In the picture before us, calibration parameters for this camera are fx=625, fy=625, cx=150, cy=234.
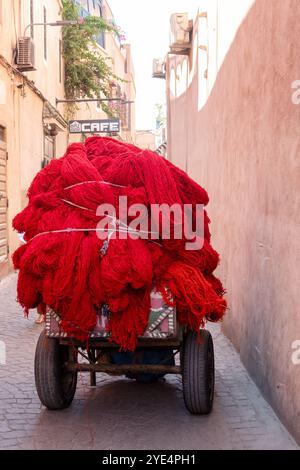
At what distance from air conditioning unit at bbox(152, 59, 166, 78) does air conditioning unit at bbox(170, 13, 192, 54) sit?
783cm

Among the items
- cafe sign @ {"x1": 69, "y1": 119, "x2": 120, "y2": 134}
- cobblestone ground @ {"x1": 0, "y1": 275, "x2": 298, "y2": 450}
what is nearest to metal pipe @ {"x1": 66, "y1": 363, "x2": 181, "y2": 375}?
cobblestone ground @ {"x1": 0, "y1": 275, "x2": 298, "y2": 450}

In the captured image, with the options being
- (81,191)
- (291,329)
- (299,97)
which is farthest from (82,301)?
(299,97)

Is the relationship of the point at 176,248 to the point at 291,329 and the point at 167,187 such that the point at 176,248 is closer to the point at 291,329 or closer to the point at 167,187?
the point at 167,187

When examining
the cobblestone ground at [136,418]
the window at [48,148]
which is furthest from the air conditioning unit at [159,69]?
the cobblestone ground at [136,418]

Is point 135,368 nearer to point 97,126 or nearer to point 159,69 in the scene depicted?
point 97,126

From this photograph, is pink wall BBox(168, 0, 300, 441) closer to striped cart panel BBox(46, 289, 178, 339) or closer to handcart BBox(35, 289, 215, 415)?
handcart BBox(35, 289, 215, 415)

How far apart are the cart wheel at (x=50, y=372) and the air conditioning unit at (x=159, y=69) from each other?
1755cm

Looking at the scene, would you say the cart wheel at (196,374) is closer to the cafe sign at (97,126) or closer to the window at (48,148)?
the window at (48,148)

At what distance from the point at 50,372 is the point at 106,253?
1.03m

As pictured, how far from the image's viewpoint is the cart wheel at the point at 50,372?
4.35 m

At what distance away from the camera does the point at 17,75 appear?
12.4 meters

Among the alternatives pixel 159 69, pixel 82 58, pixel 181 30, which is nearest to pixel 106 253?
pixel 181 30

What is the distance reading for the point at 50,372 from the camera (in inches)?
171

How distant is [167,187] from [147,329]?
93 cm
